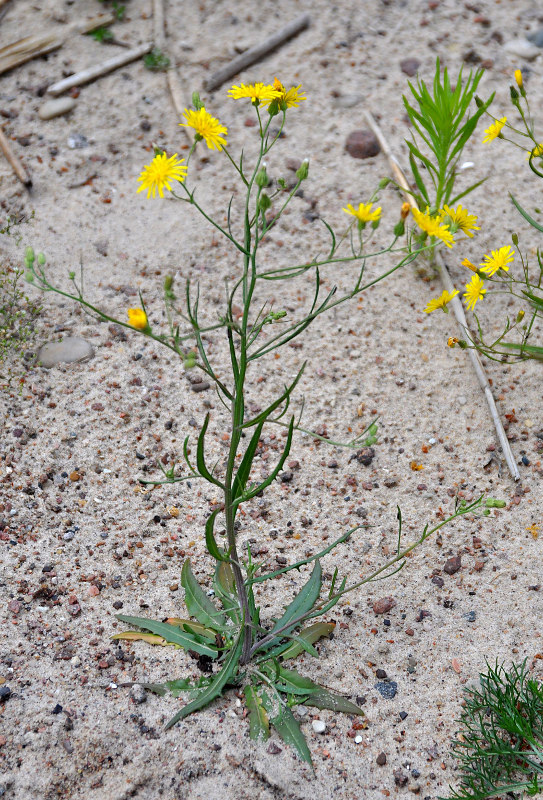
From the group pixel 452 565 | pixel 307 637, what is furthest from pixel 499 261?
pixel 307 637

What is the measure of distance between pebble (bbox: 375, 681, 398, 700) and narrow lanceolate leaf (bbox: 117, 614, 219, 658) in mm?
496

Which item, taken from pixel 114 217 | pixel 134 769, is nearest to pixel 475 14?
pixel 114 217

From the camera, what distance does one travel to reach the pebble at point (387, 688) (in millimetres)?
2227

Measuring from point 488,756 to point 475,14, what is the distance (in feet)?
13.4

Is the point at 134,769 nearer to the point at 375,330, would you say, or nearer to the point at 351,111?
the point at 375,330

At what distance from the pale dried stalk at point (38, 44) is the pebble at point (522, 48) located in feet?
7.51

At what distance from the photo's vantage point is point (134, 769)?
6.63 feet

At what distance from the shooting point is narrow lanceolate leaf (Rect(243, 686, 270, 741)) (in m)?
2.05

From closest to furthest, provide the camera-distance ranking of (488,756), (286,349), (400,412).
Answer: (488,756), (400,412), (286,349)

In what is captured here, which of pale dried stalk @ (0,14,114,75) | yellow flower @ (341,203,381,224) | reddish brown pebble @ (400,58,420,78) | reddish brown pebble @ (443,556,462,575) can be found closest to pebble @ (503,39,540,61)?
reddish brown pebble @ (400,58,420,78)

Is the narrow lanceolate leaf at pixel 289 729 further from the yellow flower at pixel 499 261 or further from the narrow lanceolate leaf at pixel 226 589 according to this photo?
the yellow flower at pixel 499 261

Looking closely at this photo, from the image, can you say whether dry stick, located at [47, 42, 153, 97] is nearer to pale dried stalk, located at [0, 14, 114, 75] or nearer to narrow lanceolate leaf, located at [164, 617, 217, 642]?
pale dried stalk, located at [0, 14, 114, 75]

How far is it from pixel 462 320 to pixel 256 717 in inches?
72.6

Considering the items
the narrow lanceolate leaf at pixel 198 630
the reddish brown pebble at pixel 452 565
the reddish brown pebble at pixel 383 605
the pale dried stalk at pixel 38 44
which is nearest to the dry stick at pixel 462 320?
the reddish brown pebble at pixel 452 565
